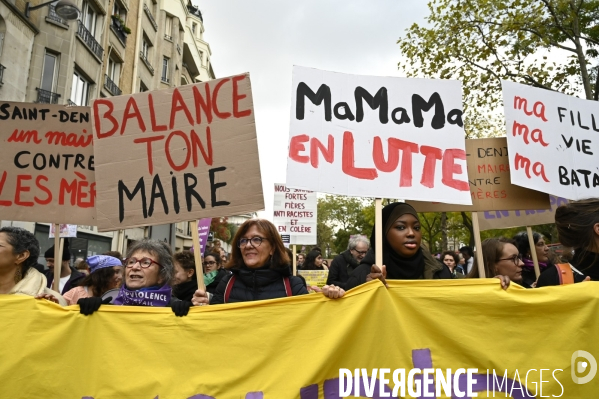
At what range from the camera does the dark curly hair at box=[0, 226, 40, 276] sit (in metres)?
2.89

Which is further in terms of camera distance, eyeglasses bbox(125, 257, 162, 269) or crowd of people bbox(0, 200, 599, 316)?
eyeglasses bbox(125, 257, 162, 269)

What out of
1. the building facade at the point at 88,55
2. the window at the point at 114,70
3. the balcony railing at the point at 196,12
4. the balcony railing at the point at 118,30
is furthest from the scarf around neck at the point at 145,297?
the balcony railing at the point at 196,12

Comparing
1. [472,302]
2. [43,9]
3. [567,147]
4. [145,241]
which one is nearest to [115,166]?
[145,241]

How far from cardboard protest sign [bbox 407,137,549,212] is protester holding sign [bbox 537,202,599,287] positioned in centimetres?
97

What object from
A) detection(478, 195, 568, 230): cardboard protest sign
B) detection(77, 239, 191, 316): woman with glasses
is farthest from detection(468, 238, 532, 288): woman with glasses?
detection(77, 239, 191, 316): woman with glasses

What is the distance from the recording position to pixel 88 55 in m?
17.7

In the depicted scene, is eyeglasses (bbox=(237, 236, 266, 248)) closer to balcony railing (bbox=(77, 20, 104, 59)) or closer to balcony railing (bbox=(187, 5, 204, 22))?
balcony railing (bbox=(77, 20, 104, 59))

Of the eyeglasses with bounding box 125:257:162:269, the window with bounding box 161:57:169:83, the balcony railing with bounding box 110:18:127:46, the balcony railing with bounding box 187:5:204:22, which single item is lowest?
the eyeglasses with bounding box 125:257:162:269

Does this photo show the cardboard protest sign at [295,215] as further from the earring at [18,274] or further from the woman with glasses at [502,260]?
the earring at [18,274]

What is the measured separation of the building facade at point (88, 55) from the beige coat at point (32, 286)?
8.13 m

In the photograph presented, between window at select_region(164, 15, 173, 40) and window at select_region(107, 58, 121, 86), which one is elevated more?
window at select_region(164, 15, 173, 40)

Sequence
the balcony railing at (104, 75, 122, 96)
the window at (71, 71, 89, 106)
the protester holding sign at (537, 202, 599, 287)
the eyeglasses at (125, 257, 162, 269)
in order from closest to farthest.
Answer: the protester holding sign at (537, 202, 599, 287)
the eyeglasses at (125, 257, 162, 269)
the window at (71, 71, 89, 106)
the balcony railing at (104, 75, 122, 96)

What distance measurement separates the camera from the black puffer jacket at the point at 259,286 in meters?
2.81

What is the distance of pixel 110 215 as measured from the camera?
9.34 ft
